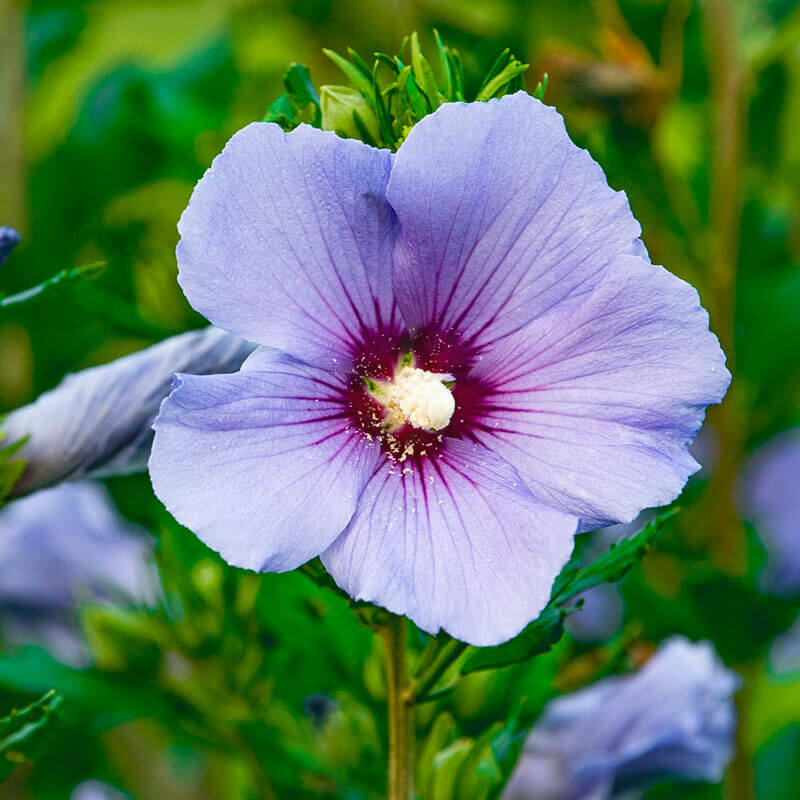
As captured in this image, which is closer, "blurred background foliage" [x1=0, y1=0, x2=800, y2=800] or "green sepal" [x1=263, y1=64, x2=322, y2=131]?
"green sepal" [x1=263, y1=64, x2=322, y2=131]

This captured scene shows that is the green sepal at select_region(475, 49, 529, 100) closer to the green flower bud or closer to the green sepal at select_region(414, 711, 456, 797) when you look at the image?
the green flower bud

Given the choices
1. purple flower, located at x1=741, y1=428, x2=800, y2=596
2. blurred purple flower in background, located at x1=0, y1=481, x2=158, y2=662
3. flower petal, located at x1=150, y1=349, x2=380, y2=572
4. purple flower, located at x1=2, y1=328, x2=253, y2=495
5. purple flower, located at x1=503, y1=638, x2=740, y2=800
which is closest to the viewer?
flower petal, located at x1=150, y1=349, x2=380, y2=572

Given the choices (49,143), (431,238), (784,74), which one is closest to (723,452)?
(784,74)

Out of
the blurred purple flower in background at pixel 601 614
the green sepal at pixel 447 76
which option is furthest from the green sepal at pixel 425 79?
the blurred purple flower in background at pixel 601 614

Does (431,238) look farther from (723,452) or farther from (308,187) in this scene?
(723,452)

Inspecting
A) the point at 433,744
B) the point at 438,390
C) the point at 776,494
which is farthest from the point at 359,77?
the point at 776,494

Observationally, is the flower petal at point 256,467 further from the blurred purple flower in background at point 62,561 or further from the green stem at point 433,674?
the blurred purple flower in background at point 62,561

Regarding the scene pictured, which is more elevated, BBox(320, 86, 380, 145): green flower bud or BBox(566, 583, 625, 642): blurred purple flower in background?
BBox(320, 86, 380, 145): green flower bud

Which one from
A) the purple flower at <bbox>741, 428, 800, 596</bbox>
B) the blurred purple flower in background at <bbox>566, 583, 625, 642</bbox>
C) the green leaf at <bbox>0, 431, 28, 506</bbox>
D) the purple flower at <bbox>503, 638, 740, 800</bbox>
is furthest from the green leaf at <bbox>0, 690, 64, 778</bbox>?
the purple flower at <bbox>741, 428, 800, 596</bbox>
